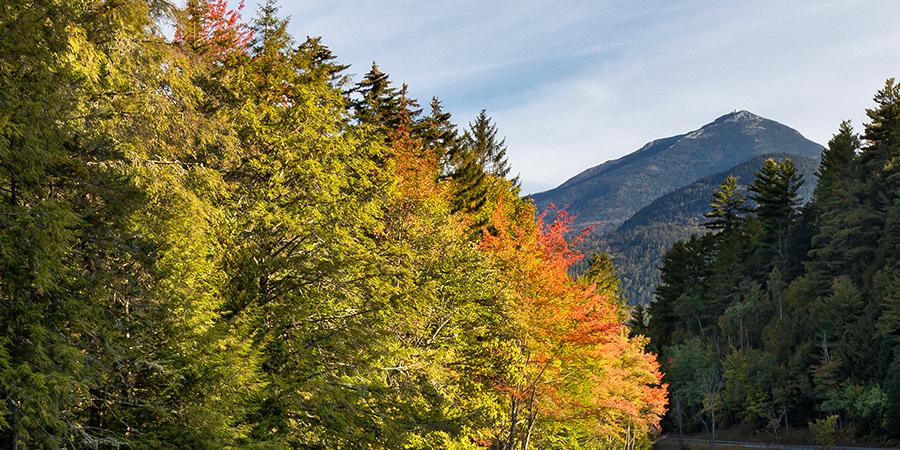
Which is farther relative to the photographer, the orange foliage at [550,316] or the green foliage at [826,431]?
the green foliage at [826,431]

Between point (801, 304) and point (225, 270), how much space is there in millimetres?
65177

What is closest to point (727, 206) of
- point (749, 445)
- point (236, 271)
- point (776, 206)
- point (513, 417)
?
point (776, 206)

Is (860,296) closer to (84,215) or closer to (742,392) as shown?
(742,392)

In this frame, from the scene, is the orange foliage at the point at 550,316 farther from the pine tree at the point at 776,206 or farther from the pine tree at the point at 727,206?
the pine tree at the point at 727,206

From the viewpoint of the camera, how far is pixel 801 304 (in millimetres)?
65438

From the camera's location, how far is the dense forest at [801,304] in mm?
53562

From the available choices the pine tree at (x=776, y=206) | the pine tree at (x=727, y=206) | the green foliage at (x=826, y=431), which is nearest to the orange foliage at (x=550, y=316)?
the green foliage at (x=826, y=431)

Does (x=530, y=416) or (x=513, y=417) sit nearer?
(x=513, y=417)

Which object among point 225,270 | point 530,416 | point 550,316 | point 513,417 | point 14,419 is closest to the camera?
point 14,419

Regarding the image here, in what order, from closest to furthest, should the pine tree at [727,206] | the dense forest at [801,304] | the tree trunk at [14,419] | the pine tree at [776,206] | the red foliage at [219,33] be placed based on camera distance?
the tree trunk at [14,419] < the red foliage at [219,33] < the dense forest at [801,304] < the pine tree at [776,206] < the pine tree at [727,206]

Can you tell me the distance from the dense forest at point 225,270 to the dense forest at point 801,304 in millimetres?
40132

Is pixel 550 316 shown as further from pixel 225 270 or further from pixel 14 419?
pixel 14 419

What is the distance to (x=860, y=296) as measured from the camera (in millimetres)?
56281

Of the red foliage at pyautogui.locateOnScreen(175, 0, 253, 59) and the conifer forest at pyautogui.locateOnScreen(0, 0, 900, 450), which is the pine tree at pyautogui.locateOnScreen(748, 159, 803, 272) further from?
the red foliage at pyautogui.locateOnScreen(175, 0, 253, 59)
